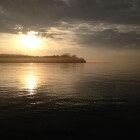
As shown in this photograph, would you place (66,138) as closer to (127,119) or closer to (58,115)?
(58,115)

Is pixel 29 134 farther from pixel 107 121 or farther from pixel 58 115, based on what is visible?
pixel 107 121

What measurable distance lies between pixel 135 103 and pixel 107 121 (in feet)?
48.2

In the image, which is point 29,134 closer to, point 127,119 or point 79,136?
point 79,136

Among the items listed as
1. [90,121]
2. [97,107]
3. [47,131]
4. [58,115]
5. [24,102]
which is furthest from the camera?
[24,102]

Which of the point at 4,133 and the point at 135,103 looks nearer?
the point at 4,133

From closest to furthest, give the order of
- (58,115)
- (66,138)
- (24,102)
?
(66,138), (58,115), (24,102)

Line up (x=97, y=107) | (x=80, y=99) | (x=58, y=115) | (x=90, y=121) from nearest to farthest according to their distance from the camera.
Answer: (x=90, y=121)
(x=58, y=115)
(x=97, y=107)
(x=80, y=99)

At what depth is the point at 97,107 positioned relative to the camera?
40.5 meters

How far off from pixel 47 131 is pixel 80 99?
21.0 metres

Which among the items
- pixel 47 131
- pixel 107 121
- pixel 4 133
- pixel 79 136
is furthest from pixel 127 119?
pixel 4 133

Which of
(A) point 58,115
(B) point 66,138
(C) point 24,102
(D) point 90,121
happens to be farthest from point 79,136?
(C) point 24,102

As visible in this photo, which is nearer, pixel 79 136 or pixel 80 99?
pixel 79 136

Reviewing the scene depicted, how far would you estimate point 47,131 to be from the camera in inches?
1096

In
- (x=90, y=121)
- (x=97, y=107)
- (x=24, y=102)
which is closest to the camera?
(x=90, y=121)
